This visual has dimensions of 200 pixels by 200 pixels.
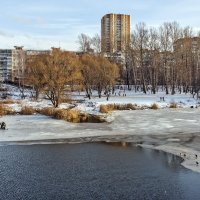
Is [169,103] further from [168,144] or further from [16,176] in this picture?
[16,176]

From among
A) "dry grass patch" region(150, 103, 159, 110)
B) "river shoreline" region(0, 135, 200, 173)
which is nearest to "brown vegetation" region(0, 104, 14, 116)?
"river shoreline" region(0, 135, 200, 173)

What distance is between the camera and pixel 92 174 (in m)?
17.0

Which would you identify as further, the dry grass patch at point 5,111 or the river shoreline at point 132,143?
the dry grass patch at point 5,111

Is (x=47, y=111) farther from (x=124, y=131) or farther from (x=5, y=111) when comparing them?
(x=124, y=131)

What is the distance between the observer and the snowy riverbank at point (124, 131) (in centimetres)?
2389

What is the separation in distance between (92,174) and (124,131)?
497 inches

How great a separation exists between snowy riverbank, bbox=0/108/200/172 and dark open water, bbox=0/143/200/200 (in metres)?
1.75

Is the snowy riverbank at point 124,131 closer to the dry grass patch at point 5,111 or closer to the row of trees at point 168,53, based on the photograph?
the dry grass patch at point 5,111

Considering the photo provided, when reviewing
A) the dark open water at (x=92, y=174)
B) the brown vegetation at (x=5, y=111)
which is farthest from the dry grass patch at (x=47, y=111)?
the dark open water at (x=92, y=174)

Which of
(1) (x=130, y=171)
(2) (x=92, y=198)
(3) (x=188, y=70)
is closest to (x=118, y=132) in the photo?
(1) (x=130, y=171)

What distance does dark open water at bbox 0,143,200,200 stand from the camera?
1441 cm

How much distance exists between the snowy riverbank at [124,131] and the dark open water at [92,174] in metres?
1.75

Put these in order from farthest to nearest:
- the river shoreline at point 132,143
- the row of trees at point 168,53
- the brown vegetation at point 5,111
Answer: the row of trees at point 168,53 < the brown vegetation at point 5,111 < the river shoreline at point 132,143

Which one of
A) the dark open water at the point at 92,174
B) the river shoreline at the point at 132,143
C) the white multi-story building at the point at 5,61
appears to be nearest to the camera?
the dark open water at the point at 92,174
